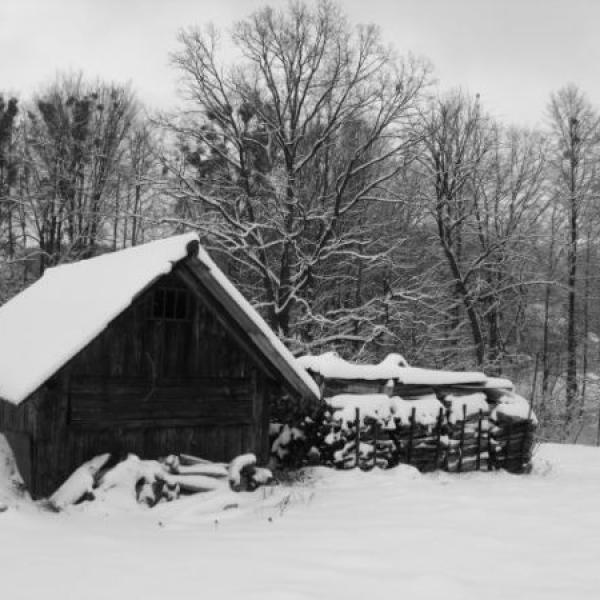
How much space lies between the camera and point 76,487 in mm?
9219

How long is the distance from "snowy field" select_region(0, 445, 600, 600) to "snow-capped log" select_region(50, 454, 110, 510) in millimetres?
208

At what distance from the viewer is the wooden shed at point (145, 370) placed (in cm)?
958

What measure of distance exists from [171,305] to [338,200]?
13.1 metres

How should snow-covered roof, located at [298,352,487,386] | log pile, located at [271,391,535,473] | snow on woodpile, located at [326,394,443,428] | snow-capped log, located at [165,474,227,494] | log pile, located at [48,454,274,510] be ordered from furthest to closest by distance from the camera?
snow-covered roof, located at [298,352,487,386], snow on woodpile, located at [326,394,443,428], log pile, located at [271,391,535,473], snow-capped log, located at [165,474,227,494], log pile, located at [48,454,274,510]

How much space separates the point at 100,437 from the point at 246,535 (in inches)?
122

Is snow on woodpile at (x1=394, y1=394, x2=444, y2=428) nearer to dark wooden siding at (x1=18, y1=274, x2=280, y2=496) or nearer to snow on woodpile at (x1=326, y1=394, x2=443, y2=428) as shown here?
snow on woodpile at (x1=326, y1=394, x2=443, y2=428)

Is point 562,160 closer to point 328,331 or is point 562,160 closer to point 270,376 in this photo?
point 328,331

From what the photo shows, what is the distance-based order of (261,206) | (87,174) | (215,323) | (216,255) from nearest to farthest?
(215,323) < (261,206) < (216,255) < (87,174)

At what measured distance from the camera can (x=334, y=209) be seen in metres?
22.9

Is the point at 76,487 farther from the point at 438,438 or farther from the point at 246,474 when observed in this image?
the point at 438,438

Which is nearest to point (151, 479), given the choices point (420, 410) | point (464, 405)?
point (420, 410)

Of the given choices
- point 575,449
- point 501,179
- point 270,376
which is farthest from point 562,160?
point 270,376

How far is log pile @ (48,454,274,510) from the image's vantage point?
9.29 metres

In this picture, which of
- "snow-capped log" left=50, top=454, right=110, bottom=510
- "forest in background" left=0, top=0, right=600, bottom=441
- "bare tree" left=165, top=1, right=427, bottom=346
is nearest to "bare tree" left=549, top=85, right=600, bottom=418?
"forest in background" left=0, top=0, right=600, bottom=441
